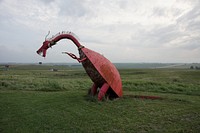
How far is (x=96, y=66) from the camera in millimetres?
11531

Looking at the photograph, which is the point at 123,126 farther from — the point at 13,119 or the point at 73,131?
the point at 13,119

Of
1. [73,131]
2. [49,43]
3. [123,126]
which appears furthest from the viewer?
[49,43]

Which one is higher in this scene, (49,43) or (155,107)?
(49,43)

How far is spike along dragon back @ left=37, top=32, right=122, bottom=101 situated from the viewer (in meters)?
11.6

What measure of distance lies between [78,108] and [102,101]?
1766 millimetres

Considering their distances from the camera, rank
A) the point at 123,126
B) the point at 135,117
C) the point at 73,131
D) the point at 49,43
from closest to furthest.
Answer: the point at 73,131 → the point at 123,126 → the point at 135,117 → the point at 49,43

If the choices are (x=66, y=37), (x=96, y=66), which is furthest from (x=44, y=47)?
(x=96, y=66)

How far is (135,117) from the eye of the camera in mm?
9156

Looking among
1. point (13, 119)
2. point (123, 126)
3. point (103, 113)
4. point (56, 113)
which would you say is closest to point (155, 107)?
point (103, 113)

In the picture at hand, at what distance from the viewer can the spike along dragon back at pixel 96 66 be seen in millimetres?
11594

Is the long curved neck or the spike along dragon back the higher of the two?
the long curved neck

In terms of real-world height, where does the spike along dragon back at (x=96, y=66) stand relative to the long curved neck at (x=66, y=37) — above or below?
below

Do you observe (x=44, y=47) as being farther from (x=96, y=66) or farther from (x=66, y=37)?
(x=96, y=66)

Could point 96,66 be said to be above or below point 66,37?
below
